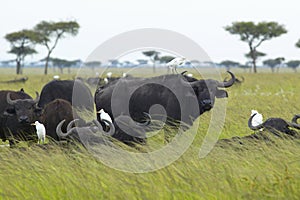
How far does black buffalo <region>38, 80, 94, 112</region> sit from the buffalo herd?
53.4 inches

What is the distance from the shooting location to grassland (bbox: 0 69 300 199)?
4.84 meters

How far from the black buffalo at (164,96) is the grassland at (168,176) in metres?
2.81

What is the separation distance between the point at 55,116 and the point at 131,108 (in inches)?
72.9

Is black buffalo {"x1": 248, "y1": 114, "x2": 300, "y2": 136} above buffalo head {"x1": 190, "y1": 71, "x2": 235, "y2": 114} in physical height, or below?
below

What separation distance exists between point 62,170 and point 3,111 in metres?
5.03

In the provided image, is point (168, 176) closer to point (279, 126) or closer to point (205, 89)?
point (279, 126)

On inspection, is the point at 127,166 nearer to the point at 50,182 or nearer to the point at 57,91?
the point at 50,182

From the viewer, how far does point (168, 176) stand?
5.31 m

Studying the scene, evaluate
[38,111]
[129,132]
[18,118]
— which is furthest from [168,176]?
Result: [38,111]

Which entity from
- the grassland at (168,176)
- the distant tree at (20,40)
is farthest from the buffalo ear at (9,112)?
the distant tree at (20,40)

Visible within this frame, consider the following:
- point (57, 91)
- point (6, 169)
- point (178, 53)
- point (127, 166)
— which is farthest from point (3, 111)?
point (127, 166)

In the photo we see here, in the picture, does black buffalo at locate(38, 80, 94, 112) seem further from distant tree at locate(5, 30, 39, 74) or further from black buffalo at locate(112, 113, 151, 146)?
distant tree at locate(5, 30, 39, 74)

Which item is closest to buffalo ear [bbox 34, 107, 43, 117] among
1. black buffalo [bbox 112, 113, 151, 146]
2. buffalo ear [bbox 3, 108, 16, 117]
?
buffalo ear [bbox 3, 108, 16, 117]

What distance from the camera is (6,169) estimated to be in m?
6.00
